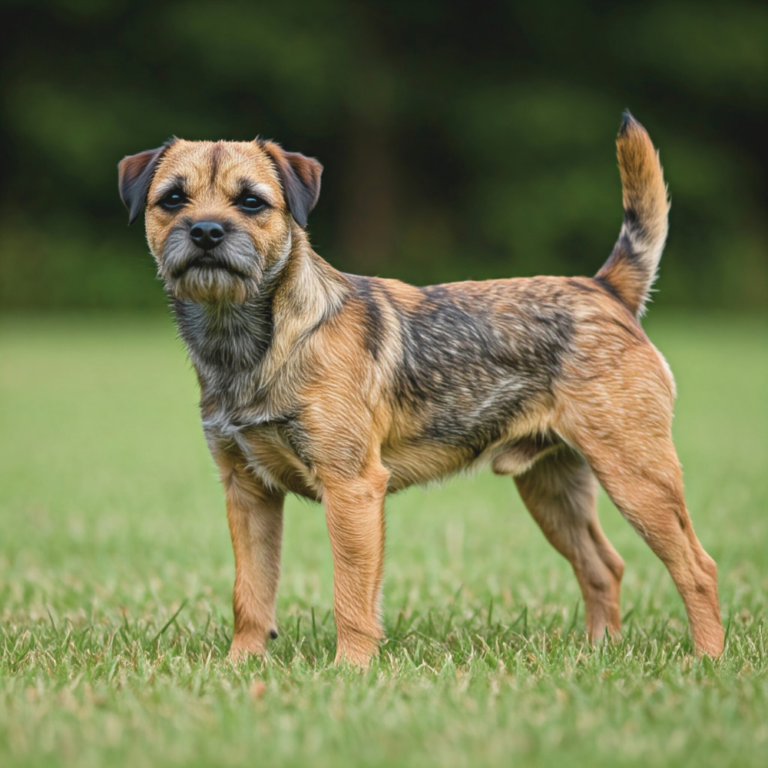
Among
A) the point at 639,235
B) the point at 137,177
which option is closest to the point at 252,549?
the point at 137,177

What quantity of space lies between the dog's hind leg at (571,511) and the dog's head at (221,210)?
1.73m

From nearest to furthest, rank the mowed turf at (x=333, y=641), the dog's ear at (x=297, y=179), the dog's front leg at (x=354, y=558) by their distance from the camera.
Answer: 1. the mowed turf at (x=333, y=641)
2. the dog's front leg at (x=354, y=558)
3. the dog's ear at (x=297, y=179)

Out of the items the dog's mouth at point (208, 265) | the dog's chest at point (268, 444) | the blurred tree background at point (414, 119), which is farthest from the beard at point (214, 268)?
the blurred tree background at point (414, 119)

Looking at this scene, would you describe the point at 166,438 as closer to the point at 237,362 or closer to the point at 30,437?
the point at 30,437

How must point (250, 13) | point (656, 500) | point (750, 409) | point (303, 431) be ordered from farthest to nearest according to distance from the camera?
point (250, 13), point (750, 409), point (656, 500), point (303, 431)

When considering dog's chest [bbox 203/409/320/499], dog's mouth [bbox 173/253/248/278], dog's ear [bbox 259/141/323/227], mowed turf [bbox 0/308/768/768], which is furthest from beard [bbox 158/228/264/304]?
mowed turf [bbox 0/308/768/768]

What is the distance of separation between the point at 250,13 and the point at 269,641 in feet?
86.4

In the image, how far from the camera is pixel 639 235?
15.4 ft

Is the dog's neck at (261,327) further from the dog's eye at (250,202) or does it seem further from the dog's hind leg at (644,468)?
the dog's hind leg at (644,468)

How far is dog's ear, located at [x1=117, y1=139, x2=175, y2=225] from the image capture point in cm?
420

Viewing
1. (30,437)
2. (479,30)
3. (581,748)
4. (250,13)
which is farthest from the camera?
(479,30)

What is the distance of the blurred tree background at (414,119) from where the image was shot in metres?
27.2

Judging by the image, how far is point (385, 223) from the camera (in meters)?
28.3

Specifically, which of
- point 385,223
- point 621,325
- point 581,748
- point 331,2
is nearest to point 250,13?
point 331,2
